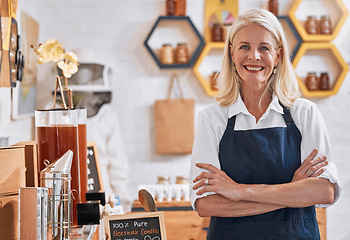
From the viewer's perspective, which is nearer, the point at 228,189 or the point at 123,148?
the point at 228,189

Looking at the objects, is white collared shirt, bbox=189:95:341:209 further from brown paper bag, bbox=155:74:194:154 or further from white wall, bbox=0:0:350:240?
white wall, bbox=0:0:350:240

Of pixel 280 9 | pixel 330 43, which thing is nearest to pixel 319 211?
pixel 330 43

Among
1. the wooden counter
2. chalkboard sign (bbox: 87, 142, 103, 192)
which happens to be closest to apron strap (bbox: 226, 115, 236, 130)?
chalkboard sign (bbox: 87, 142, 103, 192)

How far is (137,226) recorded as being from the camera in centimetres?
178

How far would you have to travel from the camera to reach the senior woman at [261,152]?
1.92 meters

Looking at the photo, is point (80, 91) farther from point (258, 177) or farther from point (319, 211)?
point (258, 177)

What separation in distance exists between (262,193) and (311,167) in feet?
0.70

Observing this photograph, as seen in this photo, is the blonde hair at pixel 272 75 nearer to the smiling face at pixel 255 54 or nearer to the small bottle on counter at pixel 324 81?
the smiling face at pixel 255 54

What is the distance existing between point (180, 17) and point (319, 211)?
6.07 ft

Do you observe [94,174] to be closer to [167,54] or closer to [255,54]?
[255,54]

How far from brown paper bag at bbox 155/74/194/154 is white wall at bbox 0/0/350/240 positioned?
0.36ft

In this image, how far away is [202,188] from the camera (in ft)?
6.47

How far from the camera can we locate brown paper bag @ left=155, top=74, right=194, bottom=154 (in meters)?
4.21

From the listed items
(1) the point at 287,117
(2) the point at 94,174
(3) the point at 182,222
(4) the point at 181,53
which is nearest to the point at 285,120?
(1) the point at 287,117
